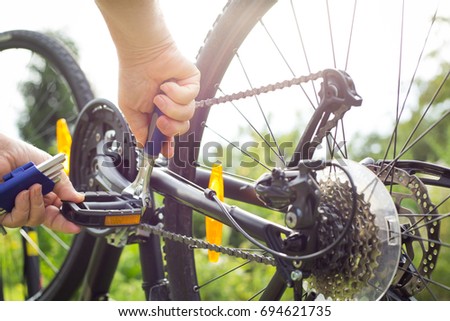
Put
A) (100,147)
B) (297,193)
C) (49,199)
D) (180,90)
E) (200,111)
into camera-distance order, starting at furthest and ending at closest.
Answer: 1. (100,147)
2. (200,111)
3. (49,199)
4. (180,90)
5. (297,193)

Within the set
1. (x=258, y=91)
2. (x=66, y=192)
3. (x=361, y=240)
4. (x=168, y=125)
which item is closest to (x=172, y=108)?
(x=168, y=125)

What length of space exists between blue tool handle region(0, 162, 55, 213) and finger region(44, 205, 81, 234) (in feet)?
0.38

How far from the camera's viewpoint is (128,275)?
10.9ft

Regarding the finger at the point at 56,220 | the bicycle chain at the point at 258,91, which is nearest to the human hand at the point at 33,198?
the finger at the point at 56,220

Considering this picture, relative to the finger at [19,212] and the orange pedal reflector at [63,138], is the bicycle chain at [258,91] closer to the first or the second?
the finger at [19,212]

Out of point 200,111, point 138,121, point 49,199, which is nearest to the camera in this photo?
point 138,121

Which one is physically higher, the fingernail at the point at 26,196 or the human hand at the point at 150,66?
the human hand at the point at 150,66

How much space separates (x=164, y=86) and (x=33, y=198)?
0.37 m

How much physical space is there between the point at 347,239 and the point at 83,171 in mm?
944

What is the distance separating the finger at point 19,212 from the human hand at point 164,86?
0.28 meters

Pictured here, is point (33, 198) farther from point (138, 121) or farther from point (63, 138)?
point (63, 138)

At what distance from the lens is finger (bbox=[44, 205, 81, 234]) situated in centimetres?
139

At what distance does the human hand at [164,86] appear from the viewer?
1.19m

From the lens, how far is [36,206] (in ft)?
4.26
